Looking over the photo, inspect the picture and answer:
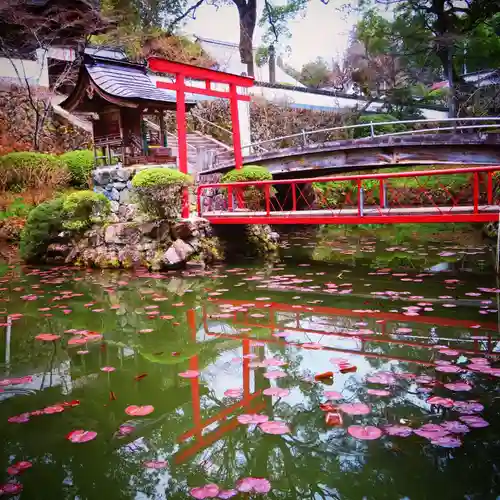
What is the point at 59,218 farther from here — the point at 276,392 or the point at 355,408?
the point at 355,408

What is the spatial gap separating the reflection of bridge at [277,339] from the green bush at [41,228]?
5.28 meters

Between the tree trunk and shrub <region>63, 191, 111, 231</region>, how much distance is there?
16.3 meters

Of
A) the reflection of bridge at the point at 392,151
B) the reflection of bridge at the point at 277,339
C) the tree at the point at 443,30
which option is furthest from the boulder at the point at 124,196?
the tree at the point at 443,30

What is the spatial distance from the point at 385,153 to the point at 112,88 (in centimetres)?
741

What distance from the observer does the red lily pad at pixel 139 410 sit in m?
3.06

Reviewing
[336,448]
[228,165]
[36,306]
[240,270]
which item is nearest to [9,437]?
[336,448]

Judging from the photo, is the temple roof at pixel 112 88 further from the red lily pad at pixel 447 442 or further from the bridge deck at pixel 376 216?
the red lily pad at pixel 447 442

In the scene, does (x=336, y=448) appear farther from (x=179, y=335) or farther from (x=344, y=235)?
(x=344, y=235)

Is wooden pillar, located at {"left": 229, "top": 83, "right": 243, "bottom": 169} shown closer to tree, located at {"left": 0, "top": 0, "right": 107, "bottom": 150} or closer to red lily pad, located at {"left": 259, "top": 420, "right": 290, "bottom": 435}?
tree, located at {"left": 0, "top": 0, "right": 107, "bottom": 150}

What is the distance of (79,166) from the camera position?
14.4 meters

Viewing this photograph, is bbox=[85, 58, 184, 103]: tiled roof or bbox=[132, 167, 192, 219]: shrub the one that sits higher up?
bbox=[85, 58, 184, 103]: tiled roof

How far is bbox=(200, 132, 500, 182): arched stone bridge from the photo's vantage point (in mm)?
11461

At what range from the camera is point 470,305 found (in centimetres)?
558

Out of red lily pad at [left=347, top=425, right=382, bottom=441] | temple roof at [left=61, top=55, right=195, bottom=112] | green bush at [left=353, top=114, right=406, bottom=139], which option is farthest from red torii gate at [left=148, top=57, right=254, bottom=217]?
green bush at [left=353, top=114, right=406, bottom=139]
